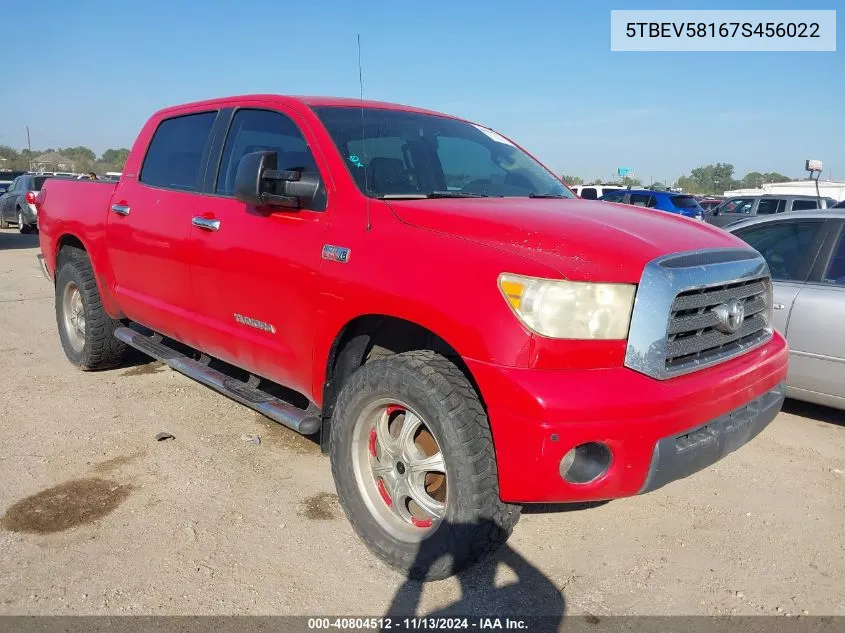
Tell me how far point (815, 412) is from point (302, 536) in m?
3.97

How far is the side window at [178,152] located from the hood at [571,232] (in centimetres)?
174

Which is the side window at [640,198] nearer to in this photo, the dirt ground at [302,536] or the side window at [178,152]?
the dirt ground at [302,536]

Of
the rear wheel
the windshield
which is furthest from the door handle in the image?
the rear wheel

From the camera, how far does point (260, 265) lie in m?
3.47

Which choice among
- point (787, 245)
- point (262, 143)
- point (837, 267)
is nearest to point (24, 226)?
point (262, 143)

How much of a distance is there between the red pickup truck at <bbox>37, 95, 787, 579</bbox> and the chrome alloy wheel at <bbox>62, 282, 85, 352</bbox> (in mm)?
1709

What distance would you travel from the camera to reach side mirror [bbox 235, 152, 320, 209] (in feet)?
10.5

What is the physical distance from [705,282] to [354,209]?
4.92 ft

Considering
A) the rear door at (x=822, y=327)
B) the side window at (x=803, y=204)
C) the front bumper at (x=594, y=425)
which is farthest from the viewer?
the side window at (x=803, y=204)

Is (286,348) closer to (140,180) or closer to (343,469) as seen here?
(343,469)

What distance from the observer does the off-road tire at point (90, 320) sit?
5.30 metres

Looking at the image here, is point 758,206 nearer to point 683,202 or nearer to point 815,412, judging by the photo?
point 683,202

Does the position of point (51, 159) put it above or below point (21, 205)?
above

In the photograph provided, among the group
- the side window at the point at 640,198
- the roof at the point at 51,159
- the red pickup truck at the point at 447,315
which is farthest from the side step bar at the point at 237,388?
the roof at the point at 51,159
